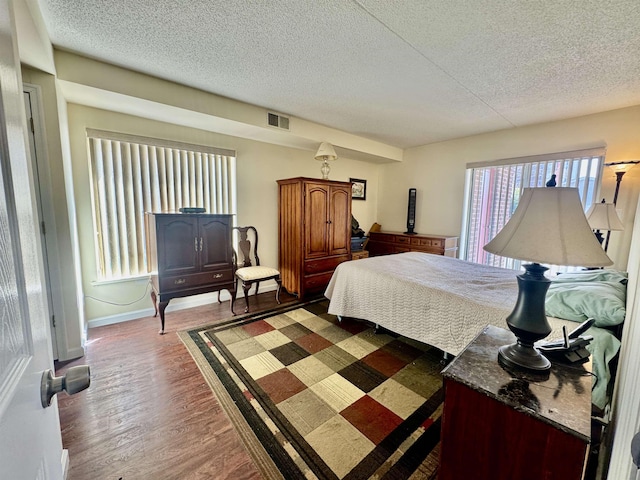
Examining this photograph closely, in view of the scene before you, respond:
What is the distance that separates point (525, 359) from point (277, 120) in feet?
10.7

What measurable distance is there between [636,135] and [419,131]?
2293 millimetres

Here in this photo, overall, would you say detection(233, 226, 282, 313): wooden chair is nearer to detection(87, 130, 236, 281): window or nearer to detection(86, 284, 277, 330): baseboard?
detection(86, 284, 277, 330): baseboard

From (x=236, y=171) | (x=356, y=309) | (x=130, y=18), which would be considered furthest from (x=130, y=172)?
(x=356, y=309)

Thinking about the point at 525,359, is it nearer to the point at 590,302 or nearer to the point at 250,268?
the point at 590,302

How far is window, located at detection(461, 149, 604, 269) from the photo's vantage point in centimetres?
324

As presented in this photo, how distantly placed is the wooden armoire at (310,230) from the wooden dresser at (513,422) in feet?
9.01

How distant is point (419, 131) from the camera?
3.97 metres

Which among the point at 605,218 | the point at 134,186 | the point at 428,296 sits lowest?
the point at 428,296

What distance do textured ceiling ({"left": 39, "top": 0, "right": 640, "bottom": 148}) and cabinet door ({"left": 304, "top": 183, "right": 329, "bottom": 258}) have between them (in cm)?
112

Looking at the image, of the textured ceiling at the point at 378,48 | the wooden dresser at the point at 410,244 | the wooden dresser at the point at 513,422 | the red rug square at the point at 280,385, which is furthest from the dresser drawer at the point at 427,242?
the wooden dresser at the point at 513,422

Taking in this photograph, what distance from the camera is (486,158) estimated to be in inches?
159

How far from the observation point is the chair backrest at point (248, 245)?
3699mm

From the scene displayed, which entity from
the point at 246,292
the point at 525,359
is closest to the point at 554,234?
the point at 525,359

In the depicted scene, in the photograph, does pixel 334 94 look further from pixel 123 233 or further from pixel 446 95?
pixel 123 233
